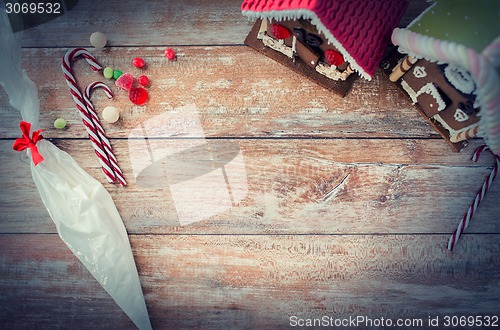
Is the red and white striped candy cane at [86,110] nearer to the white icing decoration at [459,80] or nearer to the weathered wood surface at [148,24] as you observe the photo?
the weathered wood surface at [148,24]

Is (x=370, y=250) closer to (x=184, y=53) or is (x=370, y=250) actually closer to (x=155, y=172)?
(x=155, y=172)

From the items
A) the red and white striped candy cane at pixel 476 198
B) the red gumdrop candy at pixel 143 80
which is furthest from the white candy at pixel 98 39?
the red and white striped candy cane at pixel 476 198

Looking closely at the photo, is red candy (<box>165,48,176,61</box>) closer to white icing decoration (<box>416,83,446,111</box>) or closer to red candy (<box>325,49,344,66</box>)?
red candy (<box>325,49,344,66</box>)

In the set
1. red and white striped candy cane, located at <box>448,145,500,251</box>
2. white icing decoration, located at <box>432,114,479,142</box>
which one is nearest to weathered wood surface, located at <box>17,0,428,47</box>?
white icing decoration, located at <box>432,114,479,142</box>

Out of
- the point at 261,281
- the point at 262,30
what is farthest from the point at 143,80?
the point at 261,281

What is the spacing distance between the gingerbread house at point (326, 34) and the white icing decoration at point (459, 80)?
178mm

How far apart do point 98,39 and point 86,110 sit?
0.70ft

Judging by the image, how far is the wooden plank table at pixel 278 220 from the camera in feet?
4.39

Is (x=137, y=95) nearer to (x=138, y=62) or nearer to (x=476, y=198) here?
(x=138, y=62)

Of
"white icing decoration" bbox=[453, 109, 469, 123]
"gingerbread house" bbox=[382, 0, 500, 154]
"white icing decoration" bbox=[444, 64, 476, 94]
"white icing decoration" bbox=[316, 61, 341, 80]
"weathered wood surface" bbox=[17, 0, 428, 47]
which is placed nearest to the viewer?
"gingerbread house" bbox=[382, 0, 500, 154]

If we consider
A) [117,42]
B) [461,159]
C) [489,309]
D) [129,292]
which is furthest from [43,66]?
[489,309]

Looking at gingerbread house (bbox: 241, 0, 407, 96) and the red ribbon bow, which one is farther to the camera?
the red ribbon bow

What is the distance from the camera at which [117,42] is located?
1391mm

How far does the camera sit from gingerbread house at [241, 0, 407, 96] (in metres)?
0.98
